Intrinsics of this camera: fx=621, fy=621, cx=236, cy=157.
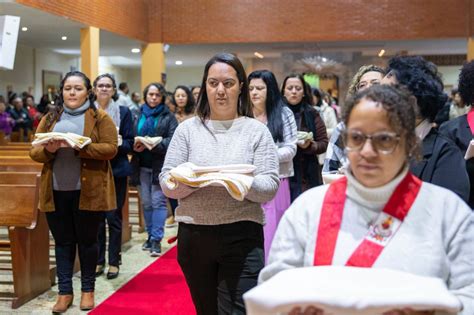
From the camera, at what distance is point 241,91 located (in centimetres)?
298

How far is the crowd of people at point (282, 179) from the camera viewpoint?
169 cm

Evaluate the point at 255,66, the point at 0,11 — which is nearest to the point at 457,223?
the point at 0,11

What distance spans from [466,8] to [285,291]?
14.9m

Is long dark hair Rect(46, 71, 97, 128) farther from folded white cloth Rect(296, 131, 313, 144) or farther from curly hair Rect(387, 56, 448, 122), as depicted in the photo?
curly hair Rect(387, 56, 448, 122)

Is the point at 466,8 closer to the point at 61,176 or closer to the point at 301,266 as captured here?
the point at 61,176

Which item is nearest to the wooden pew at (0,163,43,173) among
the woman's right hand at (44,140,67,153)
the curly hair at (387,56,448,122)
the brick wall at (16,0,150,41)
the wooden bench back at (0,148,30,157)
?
the wooden bench back at (0,148,30,157)

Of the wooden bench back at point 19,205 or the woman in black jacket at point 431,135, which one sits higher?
the woman in black jacket at point 431,135

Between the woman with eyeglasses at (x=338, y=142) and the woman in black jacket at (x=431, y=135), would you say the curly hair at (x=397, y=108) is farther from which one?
the woman with eyeglasses at (x=338, y=142)

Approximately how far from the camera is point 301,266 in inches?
70.2

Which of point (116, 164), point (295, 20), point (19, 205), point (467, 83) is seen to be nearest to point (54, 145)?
point (19, 205)

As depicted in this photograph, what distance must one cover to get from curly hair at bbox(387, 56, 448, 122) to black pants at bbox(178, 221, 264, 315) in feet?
3.25

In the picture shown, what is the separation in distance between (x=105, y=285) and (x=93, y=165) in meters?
1.37

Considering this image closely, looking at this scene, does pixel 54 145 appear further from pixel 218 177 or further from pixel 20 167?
pixel 20 167

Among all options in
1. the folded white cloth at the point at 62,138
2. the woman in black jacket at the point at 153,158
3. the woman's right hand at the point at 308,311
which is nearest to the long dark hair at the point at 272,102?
the folded white cloth at the point at 62,138
